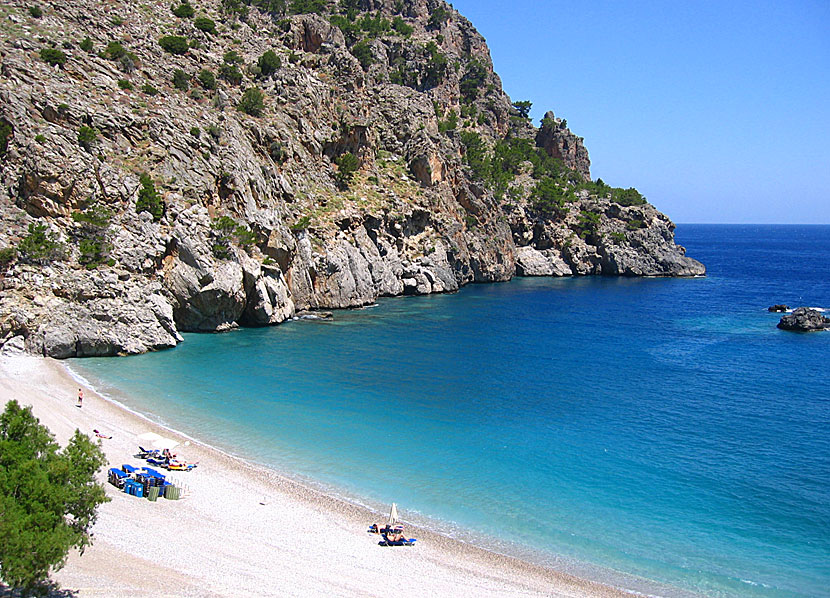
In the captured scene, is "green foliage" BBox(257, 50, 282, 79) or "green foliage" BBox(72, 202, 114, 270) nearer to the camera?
"green foliage" BBox(72, 202, 114, 270)

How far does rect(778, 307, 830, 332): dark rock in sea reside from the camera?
66.7 m

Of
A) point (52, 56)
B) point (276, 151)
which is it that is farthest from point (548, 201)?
point (52, 56)

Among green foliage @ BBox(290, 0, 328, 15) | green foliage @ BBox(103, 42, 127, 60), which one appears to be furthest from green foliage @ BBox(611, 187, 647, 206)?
green foliage @ BBox(103, 42, 127, 60)

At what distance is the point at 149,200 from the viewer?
1987 inches

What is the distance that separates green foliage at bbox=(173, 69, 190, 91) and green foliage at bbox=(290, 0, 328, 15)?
1715 inches

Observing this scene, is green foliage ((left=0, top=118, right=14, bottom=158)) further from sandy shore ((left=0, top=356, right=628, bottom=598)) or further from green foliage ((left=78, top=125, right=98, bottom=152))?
sandy shore ((left=0, top=356, right=628, bottom=598))

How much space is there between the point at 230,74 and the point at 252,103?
6073 millimetres

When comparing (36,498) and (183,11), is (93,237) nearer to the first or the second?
(36,498)

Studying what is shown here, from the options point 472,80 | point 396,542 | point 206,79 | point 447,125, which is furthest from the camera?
point 472,80

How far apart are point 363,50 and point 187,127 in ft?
176

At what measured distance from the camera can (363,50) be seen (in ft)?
343

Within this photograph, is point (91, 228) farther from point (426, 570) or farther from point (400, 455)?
point (426, 570)

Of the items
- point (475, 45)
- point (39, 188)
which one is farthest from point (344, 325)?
point (475, 45)

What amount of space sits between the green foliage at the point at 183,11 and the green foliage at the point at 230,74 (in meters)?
11.1
